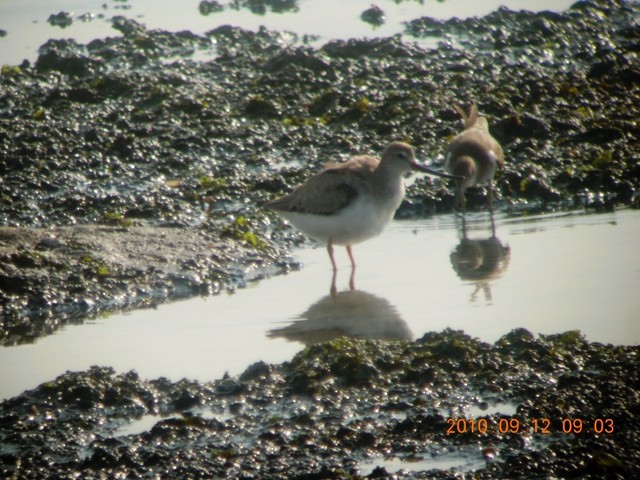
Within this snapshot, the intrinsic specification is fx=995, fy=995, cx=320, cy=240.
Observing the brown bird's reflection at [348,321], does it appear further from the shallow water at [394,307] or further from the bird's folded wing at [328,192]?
the bird's folded wing at [328,192]

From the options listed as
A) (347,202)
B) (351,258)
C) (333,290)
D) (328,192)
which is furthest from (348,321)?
(328,192)

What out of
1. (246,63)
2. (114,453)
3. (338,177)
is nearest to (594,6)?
(246,63)

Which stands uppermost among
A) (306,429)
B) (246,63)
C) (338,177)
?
(246,63)

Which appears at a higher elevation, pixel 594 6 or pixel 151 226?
pixel 594 6

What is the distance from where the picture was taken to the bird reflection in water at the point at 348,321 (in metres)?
6.15

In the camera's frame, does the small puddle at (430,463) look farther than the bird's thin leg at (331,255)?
No

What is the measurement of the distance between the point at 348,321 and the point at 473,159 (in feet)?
10.5

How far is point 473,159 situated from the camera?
9172 mm

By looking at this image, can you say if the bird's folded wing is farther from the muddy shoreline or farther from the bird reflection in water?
the bird reflection in water

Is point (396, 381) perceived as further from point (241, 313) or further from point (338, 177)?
point (338, 177)

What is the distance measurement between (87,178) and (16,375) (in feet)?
13.6

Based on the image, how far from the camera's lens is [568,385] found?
468cm

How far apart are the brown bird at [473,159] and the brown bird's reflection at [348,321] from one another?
2.36 m
